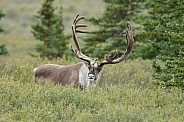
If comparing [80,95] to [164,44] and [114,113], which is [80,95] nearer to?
[114,113]

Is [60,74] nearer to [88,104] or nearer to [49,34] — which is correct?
[88,104]

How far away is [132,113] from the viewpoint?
888cm

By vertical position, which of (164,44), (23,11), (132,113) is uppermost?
(23,11)

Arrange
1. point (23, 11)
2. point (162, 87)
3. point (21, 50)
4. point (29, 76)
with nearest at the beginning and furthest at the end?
point (162, 87) < point (29, 76) < point (21, 50) < point (23, 11)

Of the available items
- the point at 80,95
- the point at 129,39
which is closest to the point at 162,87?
the point at 129,39

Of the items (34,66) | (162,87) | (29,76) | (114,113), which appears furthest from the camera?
(34,66)

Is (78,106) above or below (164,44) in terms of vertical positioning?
below

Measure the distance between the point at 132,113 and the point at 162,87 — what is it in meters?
2.89

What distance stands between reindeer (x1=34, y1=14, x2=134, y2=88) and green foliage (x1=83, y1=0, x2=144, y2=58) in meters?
6.40

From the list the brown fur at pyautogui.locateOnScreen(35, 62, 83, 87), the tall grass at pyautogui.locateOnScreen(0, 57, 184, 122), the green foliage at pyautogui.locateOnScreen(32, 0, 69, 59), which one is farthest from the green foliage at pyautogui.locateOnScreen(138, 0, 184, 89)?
the green foliage at pyautogui.locateOnScreen(32, 0, 69, 59)

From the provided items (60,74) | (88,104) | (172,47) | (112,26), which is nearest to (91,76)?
(60,74)

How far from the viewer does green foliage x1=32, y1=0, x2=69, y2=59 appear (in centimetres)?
2180

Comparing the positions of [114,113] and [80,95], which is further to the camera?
[80,95]

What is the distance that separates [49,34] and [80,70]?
9785mm
